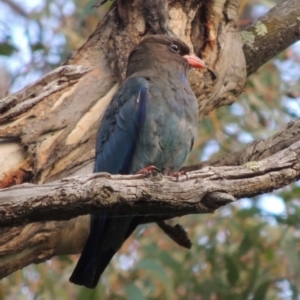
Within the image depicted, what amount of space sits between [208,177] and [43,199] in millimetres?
641

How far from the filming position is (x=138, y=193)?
2.87m

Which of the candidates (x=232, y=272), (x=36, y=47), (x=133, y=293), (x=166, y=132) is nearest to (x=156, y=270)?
(x=133, y=293)

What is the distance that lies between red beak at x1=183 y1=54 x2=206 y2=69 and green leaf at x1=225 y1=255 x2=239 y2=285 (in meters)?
1.41

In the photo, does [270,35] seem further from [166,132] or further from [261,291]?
[261,291]

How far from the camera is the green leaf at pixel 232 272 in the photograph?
5.21 metres

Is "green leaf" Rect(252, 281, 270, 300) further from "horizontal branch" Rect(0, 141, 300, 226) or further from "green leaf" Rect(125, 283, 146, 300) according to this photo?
"horizontal branch" Rect(0, 141, 300, 226)

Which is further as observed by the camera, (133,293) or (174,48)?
(133,293)

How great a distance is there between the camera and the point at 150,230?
21.3 feet

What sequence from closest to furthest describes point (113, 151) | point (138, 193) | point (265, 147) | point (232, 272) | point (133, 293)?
point (138, 193)
point (113, 151)
point (265, 147)
point (133, 293)
point (232, 272)

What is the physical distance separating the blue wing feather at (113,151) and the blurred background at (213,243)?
0.77 metres

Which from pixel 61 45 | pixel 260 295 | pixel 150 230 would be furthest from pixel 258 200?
pixel 61 45

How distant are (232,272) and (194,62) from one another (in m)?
1.50

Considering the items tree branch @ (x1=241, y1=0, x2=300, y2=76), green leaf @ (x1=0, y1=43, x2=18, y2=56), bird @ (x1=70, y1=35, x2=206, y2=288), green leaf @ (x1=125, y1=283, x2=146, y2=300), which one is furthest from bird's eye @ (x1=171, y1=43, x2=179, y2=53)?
green leaf @ (x1=125, y1=283, x2=146, y2=300)

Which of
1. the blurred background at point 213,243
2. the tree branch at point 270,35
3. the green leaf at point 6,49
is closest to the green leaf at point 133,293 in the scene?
the blurred background at point 213,243
